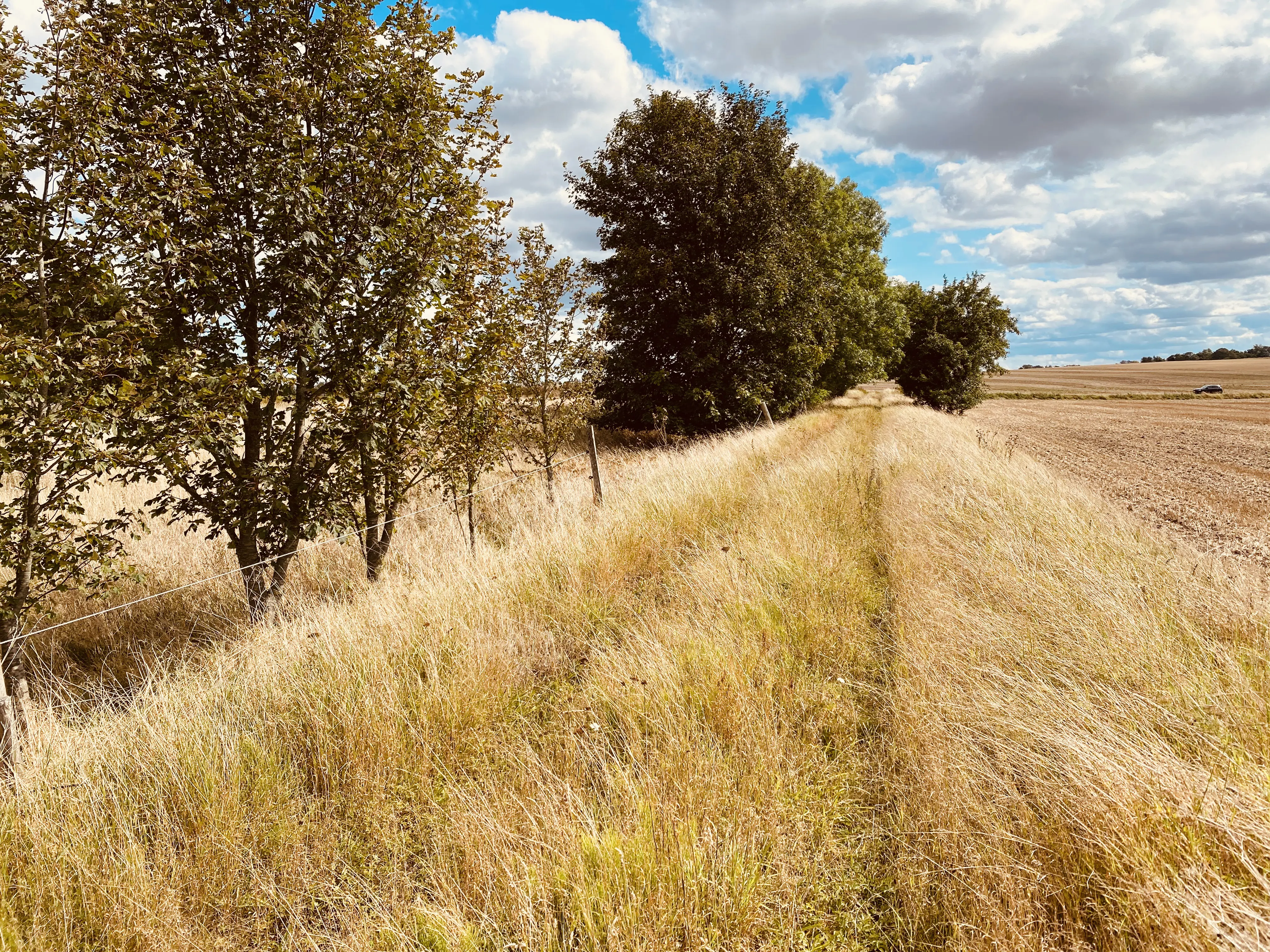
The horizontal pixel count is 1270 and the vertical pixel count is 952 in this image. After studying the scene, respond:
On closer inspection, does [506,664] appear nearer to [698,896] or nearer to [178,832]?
[178,832]

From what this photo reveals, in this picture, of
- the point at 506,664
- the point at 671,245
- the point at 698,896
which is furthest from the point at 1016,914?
the point at 671,245

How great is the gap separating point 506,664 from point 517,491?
7410 millimetres

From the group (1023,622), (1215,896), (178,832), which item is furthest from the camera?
(1023,622)

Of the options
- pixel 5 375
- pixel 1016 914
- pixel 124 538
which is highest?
pixel 5 375

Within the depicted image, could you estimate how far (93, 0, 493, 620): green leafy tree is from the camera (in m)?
4.29

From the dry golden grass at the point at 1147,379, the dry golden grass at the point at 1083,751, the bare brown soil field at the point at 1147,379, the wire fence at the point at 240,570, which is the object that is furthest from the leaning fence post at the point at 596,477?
the bare brown soil field at the point at 1147,379

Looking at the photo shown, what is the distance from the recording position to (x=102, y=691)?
4227 millimetres

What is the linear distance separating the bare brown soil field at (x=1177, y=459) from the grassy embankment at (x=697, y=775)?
526 cm

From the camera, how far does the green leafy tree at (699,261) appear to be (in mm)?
17781

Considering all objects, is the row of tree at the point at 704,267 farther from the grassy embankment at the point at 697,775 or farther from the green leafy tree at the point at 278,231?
the grassy embankment at the point at 697,775

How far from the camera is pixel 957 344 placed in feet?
113

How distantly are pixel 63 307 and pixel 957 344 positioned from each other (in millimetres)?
39540

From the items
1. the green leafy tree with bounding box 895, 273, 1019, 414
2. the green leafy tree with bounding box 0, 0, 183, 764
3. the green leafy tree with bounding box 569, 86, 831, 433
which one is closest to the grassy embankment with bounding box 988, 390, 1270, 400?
the green leafy tree with bounding box 895, 273, 1019, 414

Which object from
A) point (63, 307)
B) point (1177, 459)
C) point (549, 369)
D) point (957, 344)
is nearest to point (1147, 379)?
point (957, 344)
